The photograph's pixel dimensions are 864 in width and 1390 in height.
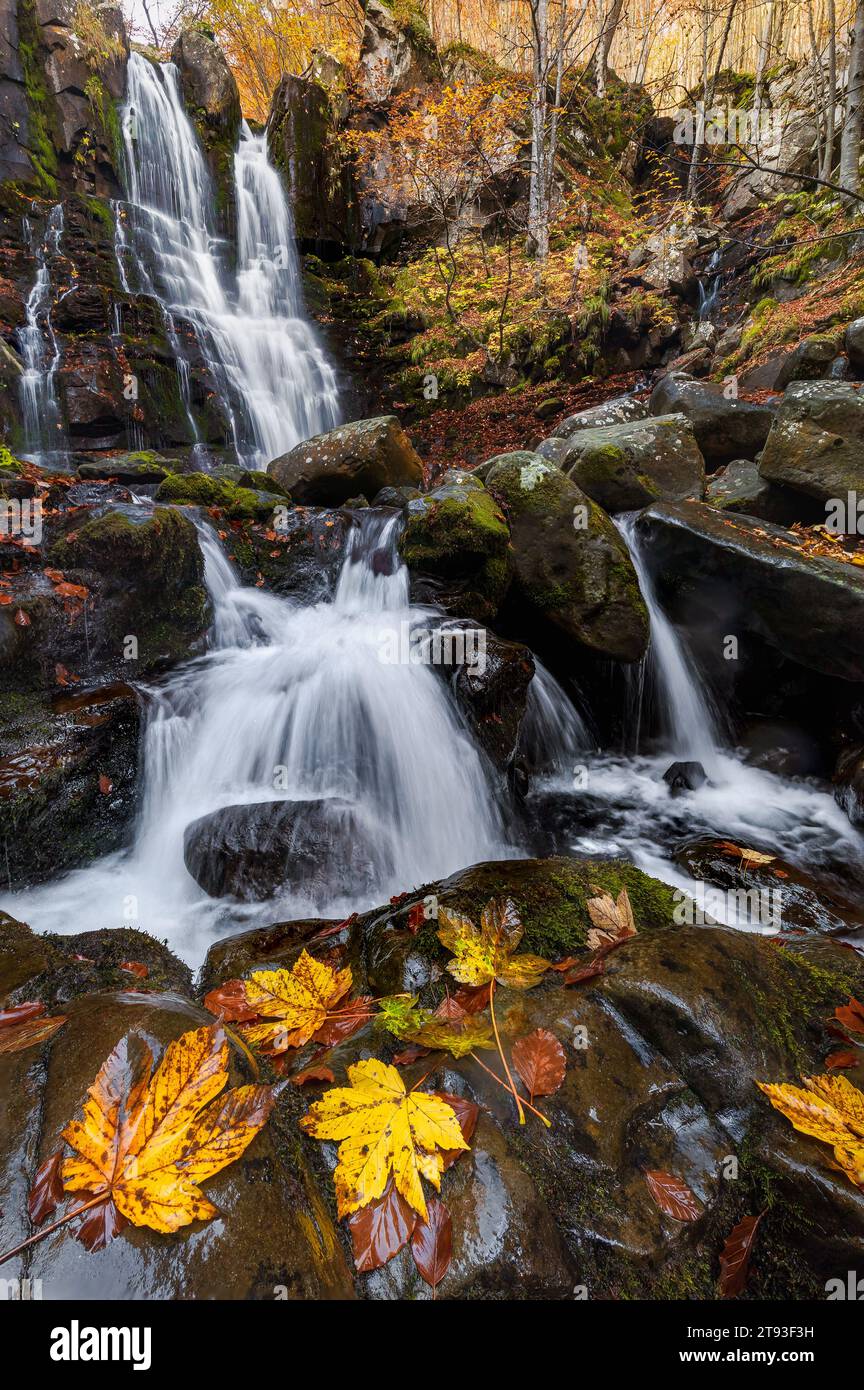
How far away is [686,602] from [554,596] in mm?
1697

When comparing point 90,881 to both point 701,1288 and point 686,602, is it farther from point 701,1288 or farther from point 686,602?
point 686,602

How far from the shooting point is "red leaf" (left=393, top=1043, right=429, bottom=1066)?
4.90 ft

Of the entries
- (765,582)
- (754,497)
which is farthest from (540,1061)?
(754,497)

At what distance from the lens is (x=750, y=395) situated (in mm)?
9602

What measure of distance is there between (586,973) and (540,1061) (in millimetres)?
339

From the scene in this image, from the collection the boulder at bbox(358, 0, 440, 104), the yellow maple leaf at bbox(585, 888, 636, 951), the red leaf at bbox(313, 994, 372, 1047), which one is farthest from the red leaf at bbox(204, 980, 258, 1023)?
the boulder at bbox(358, 0, 440, 104)

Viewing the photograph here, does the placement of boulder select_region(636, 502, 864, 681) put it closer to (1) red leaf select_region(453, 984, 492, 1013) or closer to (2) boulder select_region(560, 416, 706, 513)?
(2) boulder select_region(560, 416, 706, 513)

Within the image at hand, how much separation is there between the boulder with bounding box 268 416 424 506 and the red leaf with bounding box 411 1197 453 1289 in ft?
27.7

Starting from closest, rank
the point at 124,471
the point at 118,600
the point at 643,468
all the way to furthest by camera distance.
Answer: the point at 118,600 < the point at 643,468 < the point at 124,471

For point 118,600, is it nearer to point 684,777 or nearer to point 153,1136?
point 153,1136

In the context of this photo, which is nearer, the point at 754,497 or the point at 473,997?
the point at 473,997

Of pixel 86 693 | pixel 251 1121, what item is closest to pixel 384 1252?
pixel 251 1121

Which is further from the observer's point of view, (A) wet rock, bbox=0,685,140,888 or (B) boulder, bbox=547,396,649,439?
(B) boulder, bbox=547,396,649,439

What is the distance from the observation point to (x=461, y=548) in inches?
224
